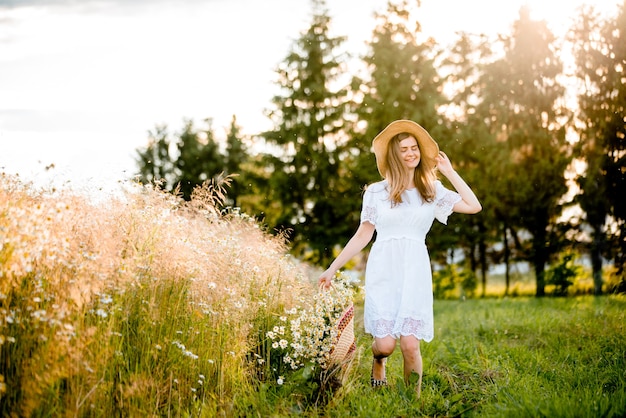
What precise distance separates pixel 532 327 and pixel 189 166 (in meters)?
23.0

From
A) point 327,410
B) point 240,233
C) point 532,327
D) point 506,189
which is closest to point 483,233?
Result: point 506,189

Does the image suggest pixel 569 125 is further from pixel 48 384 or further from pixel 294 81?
pixel 48 384

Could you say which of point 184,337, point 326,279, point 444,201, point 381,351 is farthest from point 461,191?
point 184,337

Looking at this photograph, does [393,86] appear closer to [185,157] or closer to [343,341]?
→ [185,157]

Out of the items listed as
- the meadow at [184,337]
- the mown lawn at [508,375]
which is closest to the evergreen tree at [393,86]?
the mown lawn at [508,375]

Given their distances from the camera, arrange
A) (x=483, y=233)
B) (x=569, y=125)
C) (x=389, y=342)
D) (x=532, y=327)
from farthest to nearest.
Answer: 1. (x=483, y=233)
2. (x=569, y=125)
3. (x=532, y=327)
4. (x=389, y=342)

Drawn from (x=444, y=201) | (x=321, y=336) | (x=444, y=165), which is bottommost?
(x=321, y=336)

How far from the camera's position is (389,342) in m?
4.84

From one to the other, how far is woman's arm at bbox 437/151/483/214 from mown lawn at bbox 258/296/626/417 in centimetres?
141

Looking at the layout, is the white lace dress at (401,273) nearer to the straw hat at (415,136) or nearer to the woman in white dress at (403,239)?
the woman in white dress at (403,239)

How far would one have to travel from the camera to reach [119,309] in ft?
13.3

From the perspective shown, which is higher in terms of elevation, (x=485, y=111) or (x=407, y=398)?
(x=485, y=111)

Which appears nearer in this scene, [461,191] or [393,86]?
[461,191]

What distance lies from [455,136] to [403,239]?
16460mm
